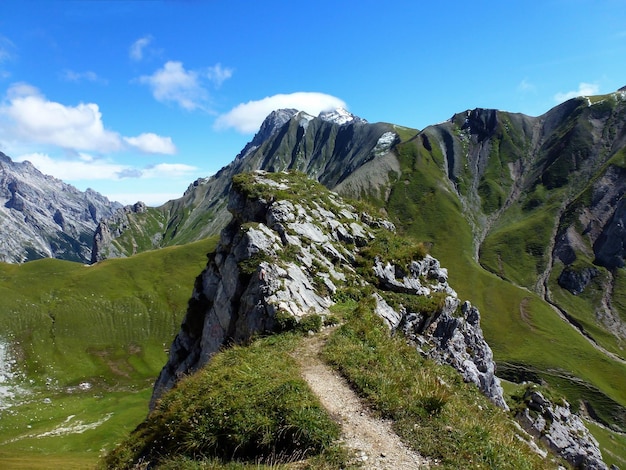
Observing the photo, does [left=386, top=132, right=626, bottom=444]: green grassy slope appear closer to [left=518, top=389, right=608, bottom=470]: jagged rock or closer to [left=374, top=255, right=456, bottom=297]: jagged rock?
[left=518, top=389, right=608, bottom=470]: jagged rock

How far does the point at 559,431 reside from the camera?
42250 millimetres

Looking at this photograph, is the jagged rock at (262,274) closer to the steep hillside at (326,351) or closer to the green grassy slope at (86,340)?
the steep hillside at (326,351)

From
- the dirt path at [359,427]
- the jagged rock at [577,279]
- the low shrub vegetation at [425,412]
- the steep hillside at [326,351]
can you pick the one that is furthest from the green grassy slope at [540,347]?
the dirt path at [359,427]

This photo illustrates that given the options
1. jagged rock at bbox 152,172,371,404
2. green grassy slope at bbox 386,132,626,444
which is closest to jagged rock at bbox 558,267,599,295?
green grassy slope at bbox 386,132,626,444

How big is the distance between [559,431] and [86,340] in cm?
14217

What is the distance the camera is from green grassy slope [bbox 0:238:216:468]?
83625 millimetres

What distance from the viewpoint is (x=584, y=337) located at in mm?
151750

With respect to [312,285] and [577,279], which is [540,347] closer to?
[577,279]

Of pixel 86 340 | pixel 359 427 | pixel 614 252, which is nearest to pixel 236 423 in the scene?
pixel 359 427

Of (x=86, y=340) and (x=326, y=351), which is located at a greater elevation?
(x=326, y=351)

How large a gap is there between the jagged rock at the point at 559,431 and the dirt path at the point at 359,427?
1312 inches

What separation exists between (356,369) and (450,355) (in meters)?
20.7

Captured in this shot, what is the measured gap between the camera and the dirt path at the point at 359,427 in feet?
35.1

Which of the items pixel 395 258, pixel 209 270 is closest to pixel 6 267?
pixel 209 270
